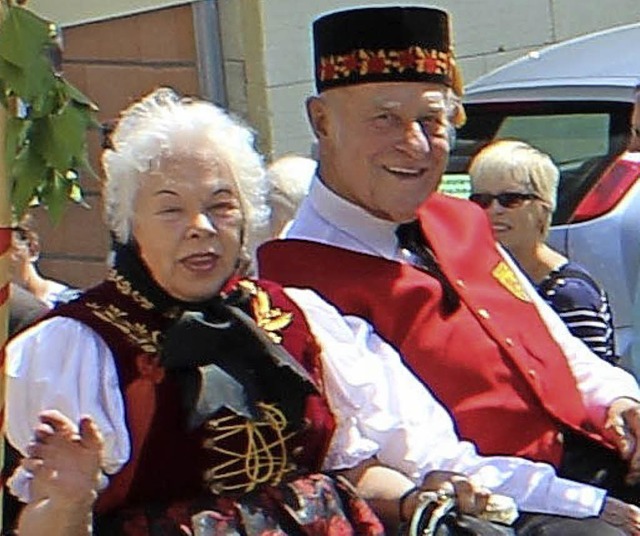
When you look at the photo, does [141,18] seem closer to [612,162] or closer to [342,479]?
[612,162]

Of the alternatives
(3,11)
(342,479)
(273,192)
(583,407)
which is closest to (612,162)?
(273,192)

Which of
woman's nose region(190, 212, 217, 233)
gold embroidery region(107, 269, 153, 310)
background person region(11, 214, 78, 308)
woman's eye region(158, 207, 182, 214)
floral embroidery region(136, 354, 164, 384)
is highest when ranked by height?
woman's eye region(158, 207, 182, 214)

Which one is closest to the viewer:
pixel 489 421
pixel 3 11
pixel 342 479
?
pixel 3 11

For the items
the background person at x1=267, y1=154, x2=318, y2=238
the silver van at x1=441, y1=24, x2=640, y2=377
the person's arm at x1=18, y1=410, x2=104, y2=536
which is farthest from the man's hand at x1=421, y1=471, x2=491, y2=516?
the silver van at x1=441, y1=24, x2=640, y2=377

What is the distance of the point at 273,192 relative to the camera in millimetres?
5238

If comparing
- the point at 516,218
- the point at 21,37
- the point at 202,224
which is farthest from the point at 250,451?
the point at 516,218

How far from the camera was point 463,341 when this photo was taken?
12.3 feet

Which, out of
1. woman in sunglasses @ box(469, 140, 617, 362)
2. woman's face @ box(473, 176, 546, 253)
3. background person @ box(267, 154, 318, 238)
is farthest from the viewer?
woman's face @ box(473, 176, 546, 253)

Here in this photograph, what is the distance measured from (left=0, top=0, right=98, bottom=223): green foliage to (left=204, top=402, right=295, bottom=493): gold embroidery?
63 cm

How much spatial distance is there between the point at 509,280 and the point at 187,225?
97cm

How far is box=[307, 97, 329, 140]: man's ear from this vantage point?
3834 mm

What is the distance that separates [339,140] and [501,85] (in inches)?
129

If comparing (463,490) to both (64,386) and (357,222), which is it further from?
(64,386)

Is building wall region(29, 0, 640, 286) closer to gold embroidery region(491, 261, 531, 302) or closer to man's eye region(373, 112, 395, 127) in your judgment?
gold embroidery region(491, 261, 531, 302)
